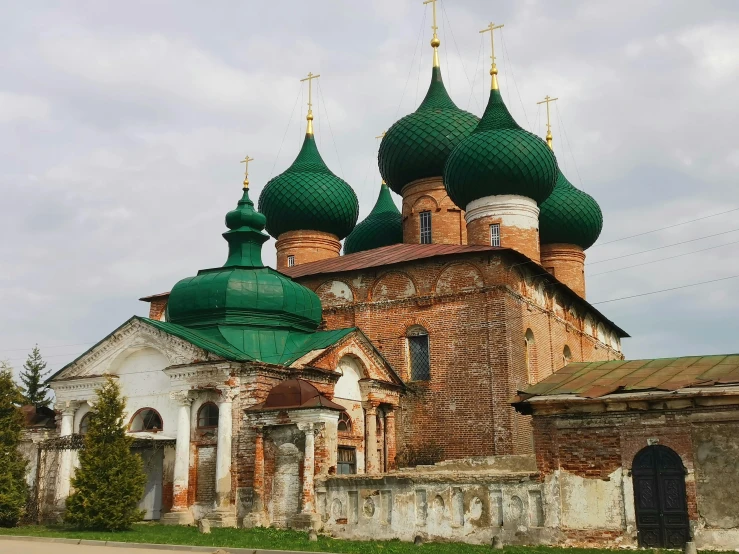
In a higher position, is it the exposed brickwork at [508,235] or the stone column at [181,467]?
the exposed brickwork at [508,235]

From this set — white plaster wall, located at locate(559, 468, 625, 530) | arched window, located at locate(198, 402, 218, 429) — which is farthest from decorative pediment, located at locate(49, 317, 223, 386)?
white plaster wall, located at locate(559, 468, 625, 530)

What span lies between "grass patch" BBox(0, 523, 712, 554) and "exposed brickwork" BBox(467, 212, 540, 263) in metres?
10.8

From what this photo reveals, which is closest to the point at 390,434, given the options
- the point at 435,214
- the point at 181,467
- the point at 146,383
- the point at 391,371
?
the point at 391,371

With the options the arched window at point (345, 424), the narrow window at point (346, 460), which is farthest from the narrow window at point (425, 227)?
the narrow window at point (346, 460)

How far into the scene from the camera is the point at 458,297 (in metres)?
20.2

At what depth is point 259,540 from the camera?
13109mm

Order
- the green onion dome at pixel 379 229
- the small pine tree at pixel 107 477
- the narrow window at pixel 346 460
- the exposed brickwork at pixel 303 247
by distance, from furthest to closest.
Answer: the green onion dome at pixel 379 229 → the exposed brickwork at pixel 303 247 → the narrow window at pixel 346 460 → the small pine tree at pixel 107 477

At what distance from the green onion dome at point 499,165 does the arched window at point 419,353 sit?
15.1 feet

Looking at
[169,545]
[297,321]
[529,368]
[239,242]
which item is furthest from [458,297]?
[169,545]

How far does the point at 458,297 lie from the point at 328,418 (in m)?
5.71

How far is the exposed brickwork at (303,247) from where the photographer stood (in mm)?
27469

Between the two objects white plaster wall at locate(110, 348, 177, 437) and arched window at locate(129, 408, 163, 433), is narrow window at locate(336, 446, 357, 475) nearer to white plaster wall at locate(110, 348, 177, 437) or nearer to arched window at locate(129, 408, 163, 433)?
white plaster wall at locate(110, 348, 177, 437)

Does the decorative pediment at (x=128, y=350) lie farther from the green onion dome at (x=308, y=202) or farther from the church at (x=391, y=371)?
the green onion dome at (x=308, y=202)

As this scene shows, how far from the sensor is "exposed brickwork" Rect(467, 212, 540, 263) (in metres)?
23.0
